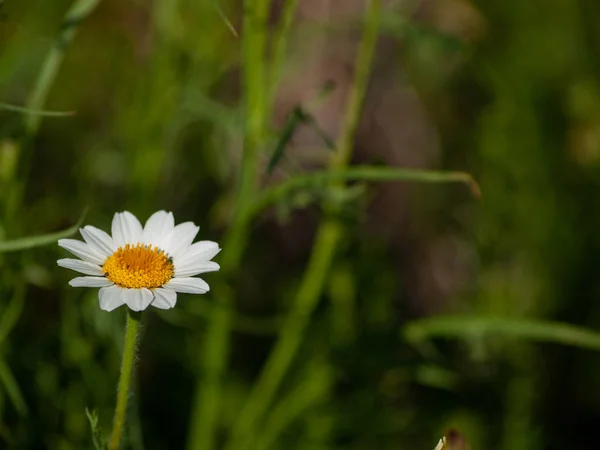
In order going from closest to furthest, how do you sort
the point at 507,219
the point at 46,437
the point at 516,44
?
the point at 46,437, the point at 507,219, the point at 516,44

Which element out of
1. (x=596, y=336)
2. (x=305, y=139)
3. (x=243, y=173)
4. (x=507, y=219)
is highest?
(x=305, y=139)

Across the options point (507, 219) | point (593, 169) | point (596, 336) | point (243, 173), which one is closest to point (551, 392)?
point (507, 219)

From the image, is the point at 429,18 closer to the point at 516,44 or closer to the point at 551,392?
the point at 516,44

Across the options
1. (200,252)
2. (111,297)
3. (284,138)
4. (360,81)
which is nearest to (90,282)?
(111,297)

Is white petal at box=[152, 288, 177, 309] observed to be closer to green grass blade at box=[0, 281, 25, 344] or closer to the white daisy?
the white daisy

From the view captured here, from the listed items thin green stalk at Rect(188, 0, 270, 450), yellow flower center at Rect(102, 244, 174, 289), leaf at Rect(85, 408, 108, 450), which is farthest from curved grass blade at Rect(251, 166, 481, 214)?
leaf at Rect(85, 408, 108, 450)

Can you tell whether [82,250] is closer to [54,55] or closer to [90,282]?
[90,282]

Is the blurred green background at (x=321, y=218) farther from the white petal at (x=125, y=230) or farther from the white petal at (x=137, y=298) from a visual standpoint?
the white petal at (x=137, y=298)
